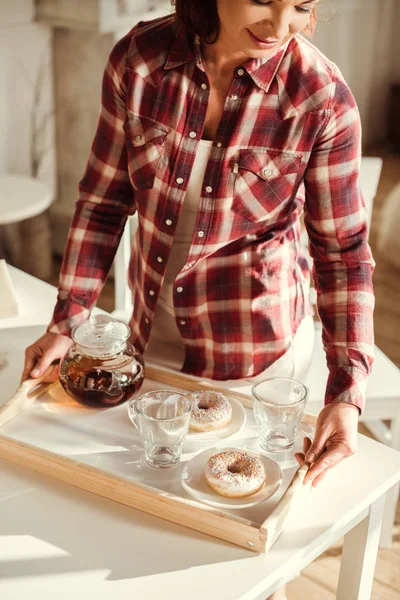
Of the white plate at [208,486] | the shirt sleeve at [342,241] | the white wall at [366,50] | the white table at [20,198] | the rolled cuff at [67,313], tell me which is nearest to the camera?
the white plate at [208,486]

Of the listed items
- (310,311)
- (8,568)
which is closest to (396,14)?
(310,311)

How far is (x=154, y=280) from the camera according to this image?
4.99ft

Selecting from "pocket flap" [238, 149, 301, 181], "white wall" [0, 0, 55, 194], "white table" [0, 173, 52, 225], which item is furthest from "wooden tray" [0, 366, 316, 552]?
"white wall" [0, 0, 55, 194]

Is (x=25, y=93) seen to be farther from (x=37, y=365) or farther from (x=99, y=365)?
(x=99, y=365)

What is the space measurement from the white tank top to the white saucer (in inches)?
11.2

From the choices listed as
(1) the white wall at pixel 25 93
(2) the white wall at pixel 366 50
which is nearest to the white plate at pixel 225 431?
(1) the white wall at pixel 25 93

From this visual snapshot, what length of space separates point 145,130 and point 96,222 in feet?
0.70

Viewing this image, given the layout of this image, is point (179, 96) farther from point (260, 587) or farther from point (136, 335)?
point (260, 587)

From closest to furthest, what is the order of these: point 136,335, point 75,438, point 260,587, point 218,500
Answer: point 260,587, point 218,500, point 75,438, point 136,335

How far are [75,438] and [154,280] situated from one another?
360mm

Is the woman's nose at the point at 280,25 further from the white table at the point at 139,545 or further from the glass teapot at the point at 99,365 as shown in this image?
the white table at the point at 139,545

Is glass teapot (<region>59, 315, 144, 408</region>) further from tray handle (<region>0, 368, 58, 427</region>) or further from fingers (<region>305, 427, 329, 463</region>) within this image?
fingers (<region>305, 427, 329, 463</region>)

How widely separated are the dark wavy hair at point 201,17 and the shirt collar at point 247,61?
0.02 m

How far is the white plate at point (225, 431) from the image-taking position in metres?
1.30
